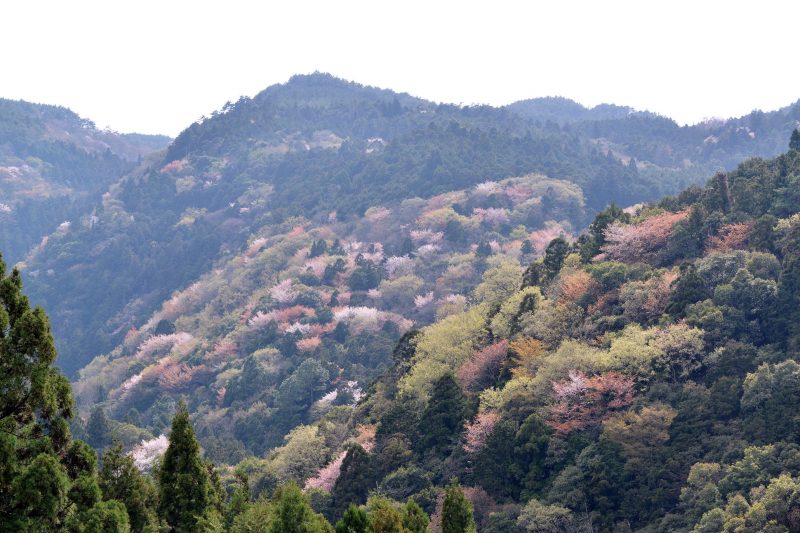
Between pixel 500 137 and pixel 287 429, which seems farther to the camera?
pixel 500 137

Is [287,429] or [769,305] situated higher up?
[769,305]

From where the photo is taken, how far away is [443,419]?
168 ft

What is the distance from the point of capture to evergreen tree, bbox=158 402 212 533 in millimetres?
29672

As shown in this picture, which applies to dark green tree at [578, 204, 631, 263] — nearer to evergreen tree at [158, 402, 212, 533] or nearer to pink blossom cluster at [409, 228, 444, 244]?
evergreen tree at [158, 402, 212, 533]

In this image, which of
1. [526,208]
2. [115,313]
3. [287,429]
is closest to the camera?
[287,429]

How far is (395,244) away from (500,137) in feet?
95.5

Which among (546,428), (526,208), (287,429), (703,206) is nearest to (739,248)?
(703,206)

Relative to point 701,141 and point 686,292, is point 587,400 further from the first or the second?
point 701,141

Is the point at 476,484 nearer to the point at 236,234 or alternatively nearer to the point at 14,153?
the point at 236,234

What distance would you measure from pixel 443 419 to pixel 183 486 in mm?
22806

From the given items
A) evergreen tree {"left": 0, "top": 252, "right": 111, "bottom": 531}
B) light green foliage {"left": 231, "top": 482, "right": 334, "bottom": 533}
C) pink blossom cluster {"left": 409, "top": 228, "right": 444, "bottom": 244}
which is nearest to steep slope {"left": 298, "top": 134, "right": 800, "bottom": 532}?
light green foliage {"left": 231, "top": 482, "right": 334, "bottom": 533}

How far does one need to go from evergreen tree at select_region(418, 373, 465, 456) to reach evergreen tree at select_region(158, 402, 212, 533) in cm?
2129

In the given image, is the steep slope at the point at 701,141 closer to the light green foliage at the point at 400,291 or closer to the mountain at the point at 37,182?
the light green foliage at the point at 400,291

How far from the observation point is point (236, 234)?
140500 millimetres
